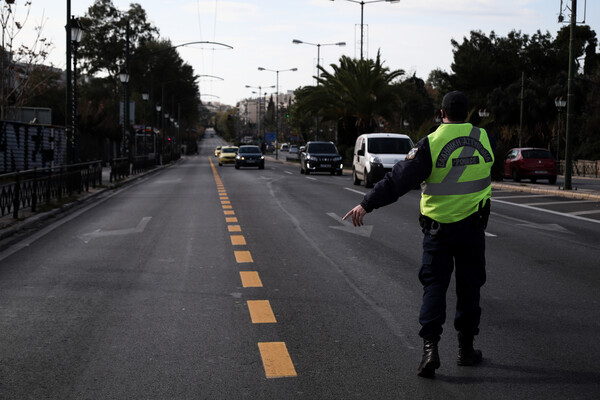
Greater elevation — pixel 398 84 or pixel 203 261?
pixel 398 84

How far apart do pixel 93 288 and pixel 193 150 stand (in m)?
130

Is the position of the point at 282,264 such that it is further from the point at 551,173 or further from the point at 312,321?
the point at 551,173

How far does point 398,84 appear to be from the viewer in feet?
169

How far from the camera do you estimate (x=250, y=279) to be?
8266mm

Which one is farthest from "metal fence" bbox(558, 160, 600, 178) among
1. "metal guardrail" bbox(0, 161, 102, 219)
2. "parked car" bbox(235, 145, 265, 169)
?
"metal guardrail" bbox(0, 161, 102, 219)

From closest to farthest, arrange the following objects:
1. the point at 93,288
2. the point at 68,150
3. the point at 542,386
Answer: the point at 542,386
the point at 93,288
the point at 68,150

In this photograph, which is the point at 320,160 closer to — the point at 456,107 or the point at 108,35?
the point at 456,107

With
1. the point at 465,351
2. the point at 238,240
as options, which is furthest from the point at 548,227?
the point at 465,351

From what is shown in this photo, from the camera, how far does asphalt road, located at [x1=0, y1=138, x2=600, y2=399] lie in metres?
4.72

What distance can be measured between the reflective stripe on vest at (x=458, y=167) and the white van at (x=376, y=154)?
67.1 ft

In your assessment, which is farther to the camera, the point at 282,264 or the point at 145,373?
the point at 282,264

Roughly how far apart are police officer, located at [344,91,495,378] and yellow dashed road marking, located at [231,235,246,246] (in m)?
6.32

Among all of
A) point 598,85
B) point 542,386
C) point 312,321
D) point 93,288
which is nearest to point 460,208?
point 542,386

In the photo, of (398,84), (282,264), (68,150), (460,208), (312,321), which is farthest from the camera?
(398,84)
